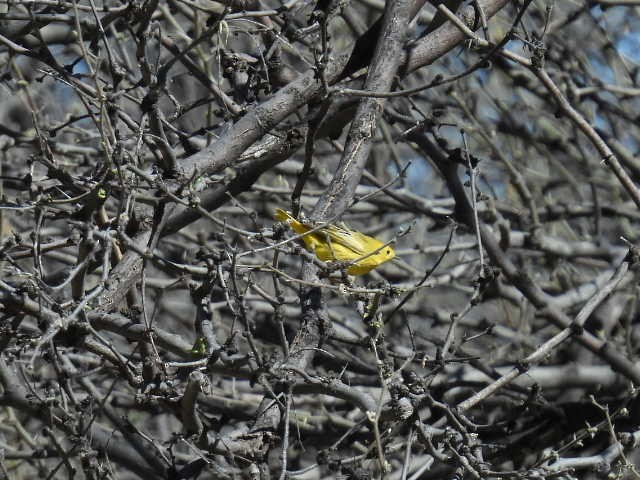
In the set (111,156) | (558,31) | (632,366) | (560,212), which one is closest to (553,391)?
(632,366)

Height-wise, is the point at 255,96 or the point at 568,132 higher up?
the point at 255,96

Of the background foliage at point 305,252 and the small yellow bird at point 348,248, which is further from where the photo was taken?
the small yellow bird at point 348,248

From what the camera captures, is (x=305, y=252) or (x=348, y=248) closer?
(x=305, y=252)

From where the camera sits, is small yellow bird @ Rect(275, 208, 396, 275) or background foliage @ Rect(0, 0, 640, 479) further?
small yellow bird @ Rect(275, 208, 396, 275)

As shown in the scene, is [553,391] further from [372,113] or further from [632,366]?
[372,113]

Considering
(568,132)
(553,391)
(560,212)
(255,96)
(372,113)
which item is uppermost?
(255,96)

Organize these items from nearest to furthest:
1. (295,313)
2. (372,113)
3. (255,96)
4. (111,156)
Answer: (111,156) → (372,113) → (255,96) → (295,313)

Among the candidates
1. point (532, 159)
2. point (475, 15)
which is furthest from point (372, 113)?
point (532, 159)

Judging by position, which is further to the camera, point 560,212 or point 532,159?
point 532,159

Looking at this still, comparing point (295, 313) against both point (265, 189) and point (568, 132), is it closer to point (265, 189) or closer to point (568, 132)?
point (265, 189)

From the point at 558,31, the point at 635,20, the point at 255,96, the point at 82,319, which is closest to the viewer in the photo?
the point at 82,319
